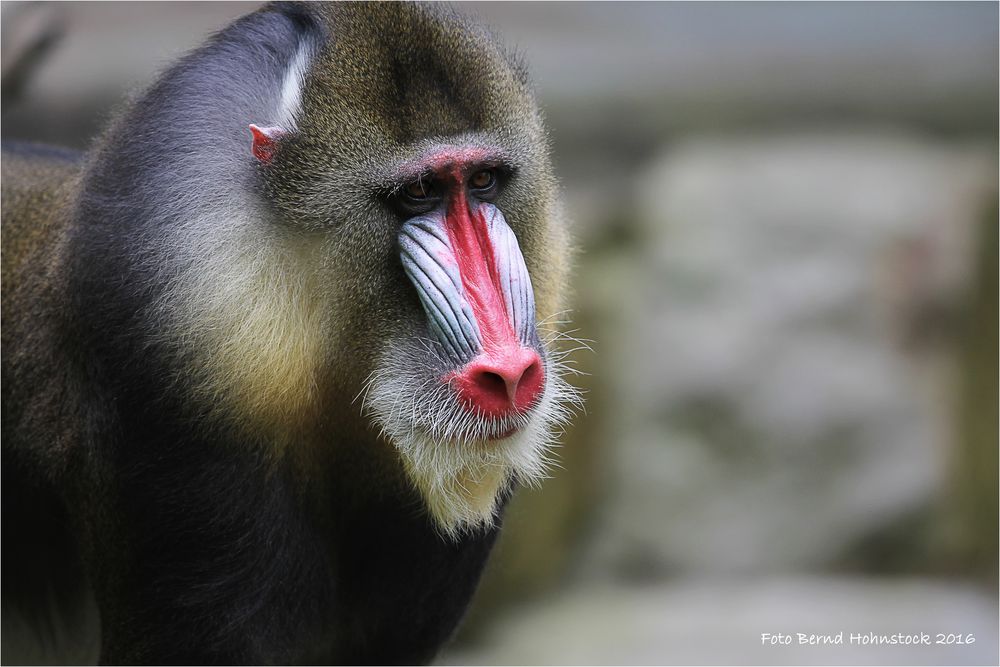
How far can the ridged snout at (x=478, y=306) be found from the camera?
2799mm

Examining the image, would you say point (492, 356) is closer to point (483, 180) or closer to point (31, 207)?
point (483, 180)

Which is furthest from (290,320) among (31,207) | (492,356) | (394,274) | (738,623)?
(738,623)

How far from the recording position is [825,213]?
8086mm

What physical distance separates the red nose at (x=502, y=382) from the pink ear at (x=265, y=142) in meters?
0.76

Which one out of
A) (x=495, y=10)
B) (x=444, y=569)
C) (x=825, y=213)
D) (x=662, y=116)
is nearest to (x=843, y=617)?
(x=825, y=213)

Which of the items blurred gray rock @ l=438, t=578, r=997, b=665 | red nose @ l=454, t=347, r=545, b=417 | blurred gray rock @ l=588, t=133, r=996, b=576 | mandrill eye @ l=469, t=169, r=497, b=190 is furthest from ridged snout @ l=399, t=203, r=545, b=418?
blurred gray rock @ l=588, t=133, r=996, b=576

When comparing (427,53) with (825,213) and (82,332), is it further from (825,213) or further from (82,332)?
(825,213)

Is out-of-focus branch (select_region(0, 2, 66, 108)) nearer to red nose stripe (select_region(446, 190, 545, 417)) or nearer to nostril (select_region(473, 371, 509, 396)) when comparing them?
red nose stripe (select_region(446, 190, 545, 417))

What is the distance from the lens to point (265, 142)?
294cm

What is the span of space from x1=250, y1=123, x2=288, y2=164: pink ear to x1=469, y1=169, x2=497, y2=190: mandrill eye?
1.68 ft

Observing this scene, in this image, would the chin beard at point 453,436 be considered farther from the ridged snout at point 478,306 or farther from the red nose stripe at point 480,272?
the red nose stripe at point 480,272

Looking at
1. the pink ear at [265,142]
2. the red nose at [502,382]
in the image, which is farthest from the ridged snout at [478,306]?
the pink ear at [265,142]

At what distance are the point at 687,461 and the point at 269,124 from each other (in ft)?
17.9

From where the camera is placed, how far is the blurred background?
762 centimetres
